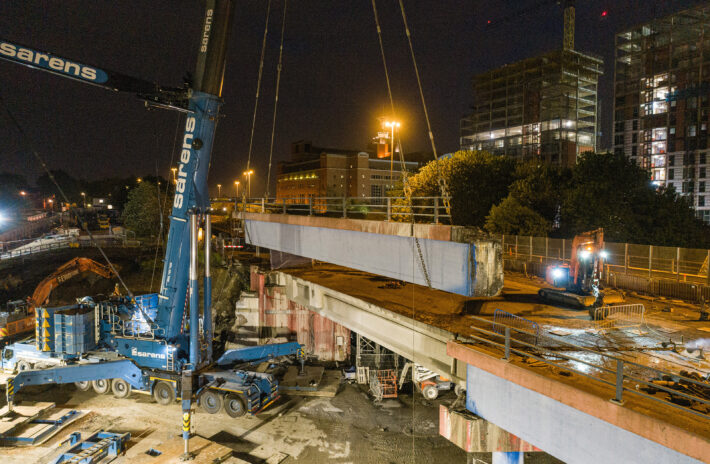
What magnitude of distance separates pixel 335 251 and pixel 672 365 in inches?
453

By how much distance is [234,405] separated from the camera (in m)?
14.9

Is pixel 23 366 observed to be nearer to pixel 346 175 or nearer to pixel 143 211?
pixel 143 211

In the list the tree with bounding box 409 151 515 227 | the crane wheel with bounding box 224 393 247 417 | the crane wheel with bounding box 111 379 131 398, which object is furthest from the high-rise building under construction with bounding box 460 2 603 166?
the crane wheel with bounding box 111 379 131 398

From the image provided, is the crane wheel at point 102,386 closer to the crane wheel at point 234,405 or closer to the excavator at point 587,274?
the crane wheel at point 234,405

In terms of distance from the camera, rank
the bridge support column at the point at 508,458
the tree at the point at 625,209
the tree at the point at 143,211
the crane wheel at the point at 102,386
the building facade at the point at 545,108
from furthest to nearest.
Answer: the building facade at the point at 545,108 → the tree at the point at 143,211 → the tree at the point at 625,209 → the crane wheel at the point at 102,386 → the bridge support column at the point at 508,458

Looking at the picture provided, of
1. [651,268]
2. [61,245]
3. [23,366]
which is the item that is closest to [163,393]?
[23,366]

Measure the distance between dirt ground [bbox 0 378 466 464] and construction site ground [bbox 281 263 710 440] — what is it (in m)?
3.45

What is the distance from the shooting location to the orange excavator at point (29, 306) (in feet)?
76.3

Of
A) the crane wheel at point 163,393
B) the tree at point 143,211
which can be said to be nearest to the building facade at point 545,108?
the tree at point 143,211

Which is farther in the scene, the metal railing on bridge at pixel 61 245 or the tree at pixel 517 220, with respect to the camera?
the metal railing on bridge at pixel 61 245

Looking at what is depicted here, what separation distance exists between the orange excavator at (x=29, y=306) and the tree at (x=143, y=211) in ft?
92.0

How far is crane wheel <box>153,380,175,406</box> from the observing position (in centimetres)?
1578

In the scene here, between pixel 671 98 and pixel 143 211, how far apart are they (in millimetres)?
86334

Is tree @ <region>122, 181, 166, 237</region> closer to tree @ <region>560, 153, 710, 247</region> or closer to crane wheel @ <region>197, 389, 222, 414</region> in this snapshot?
crane wheel @ <region>197, 389, 222, 414</region>
